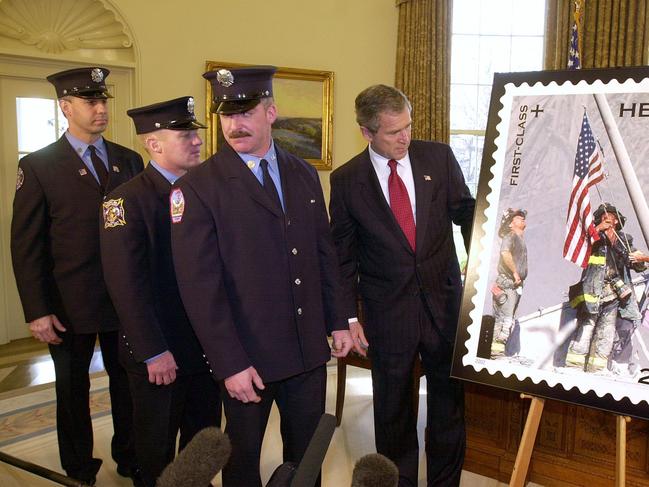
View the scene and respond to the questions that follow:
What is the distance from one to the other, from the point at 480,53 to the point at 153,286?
15.3 ft

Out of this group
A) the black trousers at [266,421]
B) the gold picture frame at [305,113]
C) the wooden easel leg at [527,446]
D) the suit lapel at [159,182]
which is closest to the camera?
the wooden easel leg at [527,446]

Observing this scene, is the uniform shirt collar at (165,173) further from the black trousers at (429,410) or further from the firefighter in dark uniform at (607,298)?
the firefighter in dark uniform at (607,298)

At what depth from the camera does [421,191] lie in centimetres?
201

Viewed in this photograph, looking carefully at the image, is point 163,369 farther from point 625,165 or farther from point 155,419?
point 625,165

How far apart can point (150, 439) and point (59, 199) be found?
91 centimetres

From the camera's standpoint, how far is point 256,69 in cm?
159

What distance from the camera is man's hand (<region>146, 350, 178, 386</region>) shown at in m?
1.77

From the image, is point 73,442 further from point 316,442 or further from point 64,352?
point 316,442

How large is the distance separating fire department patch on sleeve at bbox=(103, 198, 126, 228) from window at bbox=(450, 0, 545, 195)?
432cm

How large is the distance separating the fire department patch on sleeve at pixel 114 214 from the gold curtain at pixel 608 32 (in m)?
4.38

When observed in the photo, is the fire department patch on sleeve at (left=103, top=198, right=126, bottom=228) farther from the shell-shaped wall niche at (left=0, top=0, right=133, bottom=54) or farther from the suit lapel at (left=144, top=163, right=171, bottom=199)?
the shell-shaped wall niche at (left=0, top=0, right=133, bottom=54)

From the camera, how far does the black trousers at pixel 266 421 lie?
158 centimetres

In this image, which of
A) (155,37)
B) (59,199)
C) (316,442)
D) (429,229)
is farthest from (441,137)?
(316,442)

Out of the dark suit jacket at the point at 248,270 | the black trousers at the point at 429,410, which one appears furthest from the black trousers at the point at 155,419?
the black trousers at the point at 429,410
